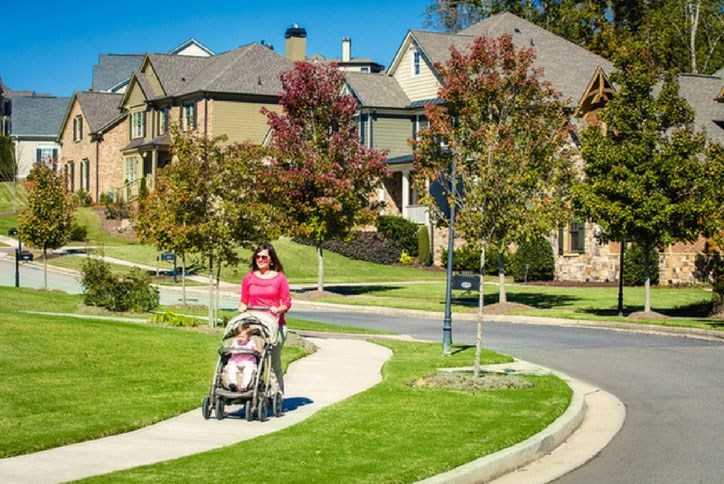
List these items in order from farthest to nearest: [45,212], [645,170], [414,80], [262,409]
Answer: [414,80]
[45,212]
[645,170]
[262,409]

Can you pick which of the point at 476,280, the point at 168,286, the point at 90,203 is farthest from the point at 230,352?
the point at 90,203

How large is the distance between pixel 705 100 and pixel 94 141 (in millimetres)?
42109

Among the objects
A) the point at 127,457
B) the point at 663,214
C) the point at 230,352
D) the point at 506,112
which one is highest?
the point at 506,112

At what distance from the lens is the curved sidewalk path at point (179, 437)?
9.48 metres

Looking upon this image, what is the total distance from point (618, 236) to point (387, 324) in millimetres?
6550

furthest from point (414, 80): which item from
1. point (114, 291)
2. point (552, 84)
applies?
point (114, 291)

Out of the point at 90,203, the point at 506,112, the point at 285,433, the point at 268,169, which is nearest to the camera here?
the point at 285,433

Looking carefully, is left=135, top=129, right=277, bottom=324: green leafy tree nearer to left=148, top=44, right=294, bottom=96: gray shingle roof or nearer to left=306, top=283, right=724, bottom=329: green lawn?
left=306, top=283, right=724, bottom=329: green lawn

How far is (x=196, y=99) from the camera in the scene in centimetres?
6384

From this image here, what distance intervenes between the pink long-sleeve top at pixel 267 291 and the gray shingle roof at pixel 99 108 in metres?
63.1

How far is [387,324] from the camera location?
29266mm

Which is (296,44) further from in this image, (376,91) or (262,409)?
(262,409)

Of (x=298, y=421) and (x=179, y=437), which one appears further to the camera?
(x=298, y=421)

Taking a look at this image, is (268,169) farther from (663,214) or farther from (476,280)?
(476,280)
